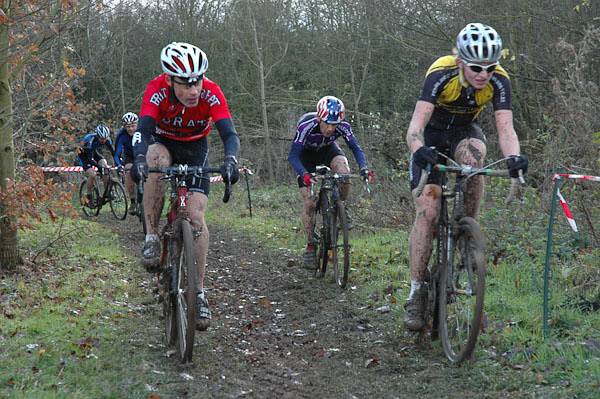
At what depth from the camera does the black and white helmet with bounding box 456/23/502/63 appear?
4840 mm

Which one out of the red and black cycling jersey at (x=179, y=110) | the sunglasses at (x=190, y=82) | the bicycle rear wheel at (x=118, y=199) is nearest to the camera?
the sunglasses at (x=190, y=82)

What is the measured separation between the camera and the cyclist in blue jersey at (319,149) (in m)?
8.44

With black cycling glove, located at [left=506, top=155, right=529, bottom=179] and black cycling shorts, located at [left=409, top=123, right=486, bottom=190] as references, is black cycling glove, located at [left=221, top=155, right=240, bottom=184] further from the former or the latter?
black cycling glove, located at [left=506, top=155, right=529, bottom=179]

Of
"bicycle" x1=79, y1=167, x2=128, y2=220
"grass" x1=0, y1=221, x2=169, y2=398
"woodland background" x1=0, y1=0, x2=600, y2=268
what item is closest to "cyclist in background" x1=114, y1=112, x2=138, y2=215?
"woodland background" x1=0, y1=0, x2=600, y2=268

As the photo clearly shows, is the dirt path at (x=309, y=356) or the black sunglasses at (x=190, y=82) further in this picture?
the black sunglasses at (x=190, y=82)

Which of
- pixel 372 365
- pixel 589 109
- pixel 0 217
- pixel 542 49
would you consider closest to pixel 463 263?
pixel 372 365

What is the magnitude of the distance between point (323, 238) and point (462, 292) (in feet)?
12.7

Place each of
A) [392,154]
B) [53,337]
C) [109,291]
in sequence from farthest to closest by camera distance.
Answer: [392,154], [109,291], [53,337]

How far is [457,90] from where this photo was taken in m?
5.18

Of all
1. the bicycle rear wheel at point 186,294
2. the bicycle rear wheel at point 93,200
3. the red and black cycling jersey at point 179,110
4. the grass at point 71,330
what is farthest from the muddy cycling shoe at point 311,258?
the bicycle rear wheel at point 93,200

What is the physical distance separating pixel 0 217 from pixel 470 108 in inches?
216

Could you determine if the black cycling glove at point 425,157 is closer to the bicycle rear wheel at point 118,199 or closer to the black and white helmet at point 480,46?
the black and white helmet at point 480,46

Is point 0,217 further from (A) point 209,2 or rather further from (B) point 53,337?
(A) point 209,2

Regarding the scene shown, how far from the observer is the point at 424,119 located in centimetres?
513
